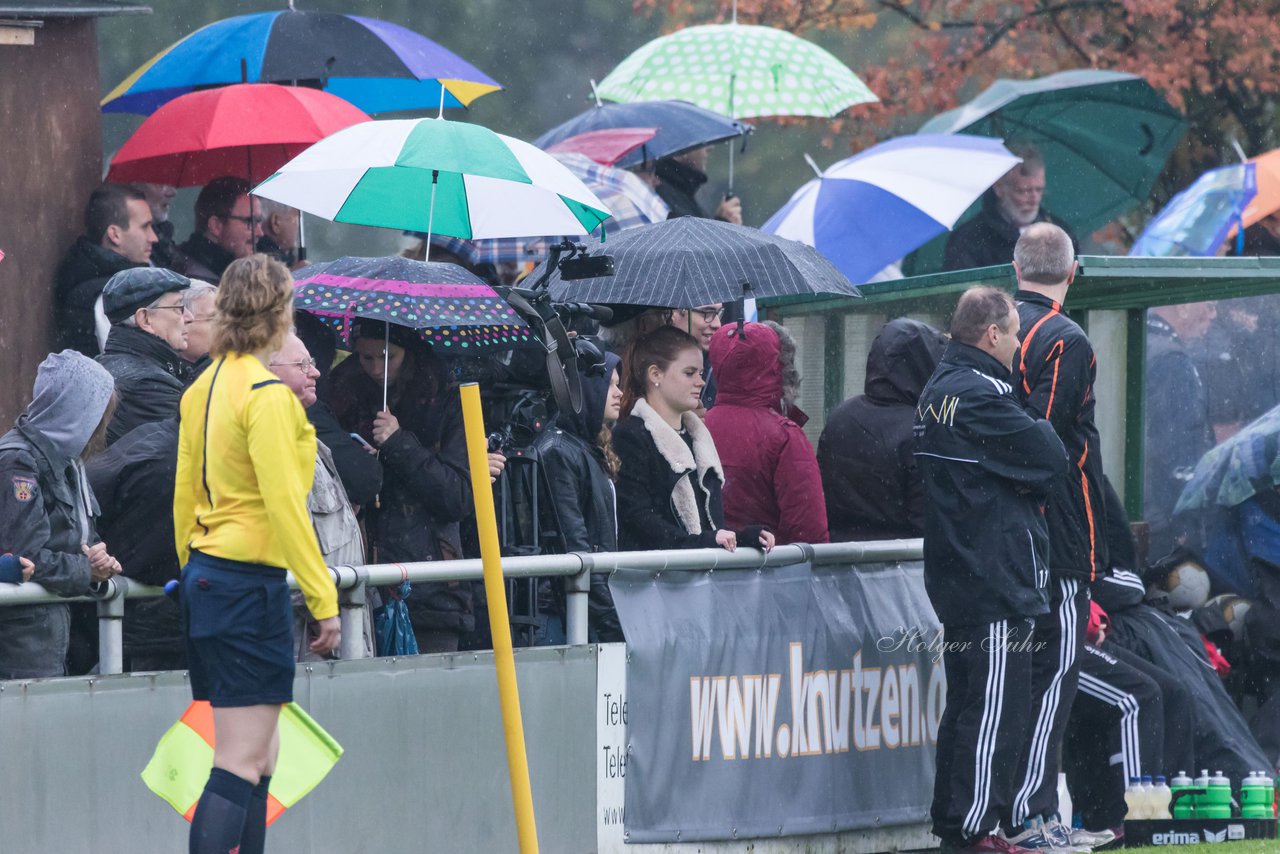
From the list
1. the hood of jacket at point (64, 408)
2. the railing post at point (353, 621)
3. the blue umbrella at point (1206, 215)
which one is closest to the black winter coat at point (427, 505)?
the railing post at point (353, 621)

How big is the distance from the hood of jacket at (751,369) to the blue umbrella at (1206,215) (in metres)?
4.77

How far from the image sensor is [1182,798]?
8805mm

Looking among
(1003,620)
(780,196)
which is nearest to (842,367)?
(1003,620)

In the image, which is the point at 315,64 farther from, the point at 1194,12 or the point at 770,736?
the point at 1194,12

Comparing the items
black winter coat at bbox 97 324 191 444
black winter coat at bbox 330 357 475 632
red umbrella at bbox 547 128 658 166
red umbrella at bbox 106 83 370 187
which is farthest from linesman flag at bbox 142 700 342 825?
red umbrella at bbox 547 128 658 166

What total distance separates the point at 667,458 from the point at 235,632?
2.55 m

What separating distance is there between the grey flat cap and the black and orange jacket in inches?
126

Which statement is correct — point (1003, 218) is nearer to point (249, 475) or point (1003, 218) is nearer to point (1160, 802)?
point (1160, 802)

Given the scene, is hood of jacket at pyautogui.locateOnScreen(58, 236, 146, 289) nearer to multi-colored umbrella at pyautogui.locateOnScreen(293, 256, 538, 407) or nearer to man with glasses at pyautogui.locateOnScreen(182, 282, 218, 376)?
multi-colored umbrella at pyautogui.locateOnScreen(293, 256, 538, 407)

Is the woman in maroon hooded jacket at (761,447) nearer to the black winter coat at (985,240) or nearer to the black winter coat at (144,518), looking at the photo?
the black winter coat at (144,518)

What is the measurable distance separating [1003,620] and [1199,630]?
2.97 m

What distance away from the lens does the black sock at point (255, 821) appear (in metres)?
5.88

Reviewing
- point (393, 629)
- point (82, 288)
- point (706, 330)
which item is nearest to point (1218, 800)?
point (706, 330)

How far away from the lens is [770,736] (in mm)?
7848
